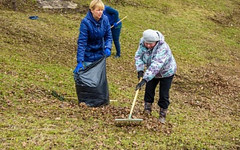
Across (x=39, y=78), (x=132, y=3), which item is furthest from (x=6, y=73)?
(x=132, y=3)

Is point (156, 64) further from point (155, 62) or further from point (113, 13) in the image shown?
point (113, 13)

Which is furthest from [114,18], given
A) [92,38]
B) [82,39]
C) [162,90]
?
[162,90]

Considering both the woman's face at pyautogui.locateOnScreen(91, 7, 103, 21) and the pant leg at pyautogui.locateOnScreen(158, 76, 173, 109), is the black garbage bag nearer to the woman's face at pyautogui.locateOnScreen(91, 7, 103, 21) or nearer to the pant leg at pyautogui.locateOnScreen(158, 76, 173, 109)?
the woman's face at pyautogui.locateOnScreen(91, 7, 103, 21)

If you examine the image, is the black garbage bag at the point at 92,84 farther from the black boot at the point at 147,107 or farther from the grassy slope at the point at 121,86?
the black boot at the point at 147,107

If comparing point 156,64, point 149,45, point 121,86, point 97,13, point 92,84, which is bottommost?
point 121,86

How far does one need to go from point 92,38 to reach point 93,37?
32 mm

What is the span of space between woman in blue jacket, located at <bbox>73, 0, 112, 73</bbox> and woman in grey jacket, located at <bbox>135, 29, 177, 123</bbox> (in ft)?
2.96

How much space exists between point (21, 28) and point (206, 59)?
21.7 ft

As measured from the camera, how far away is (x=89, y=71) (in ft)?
20.0

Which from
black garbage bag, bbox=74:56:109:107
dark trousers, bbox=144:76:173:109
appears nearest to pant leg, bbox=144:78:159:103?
dark trousers, bbox=144:76:173:109

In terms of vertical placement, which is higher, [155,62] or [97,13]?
[97,13]

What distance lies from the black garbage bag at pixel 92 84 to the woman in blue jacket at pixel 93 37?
142mm

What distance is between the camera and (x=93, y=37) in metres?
6.03

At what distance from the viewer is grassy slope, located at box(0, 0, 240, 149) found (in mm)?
5082
